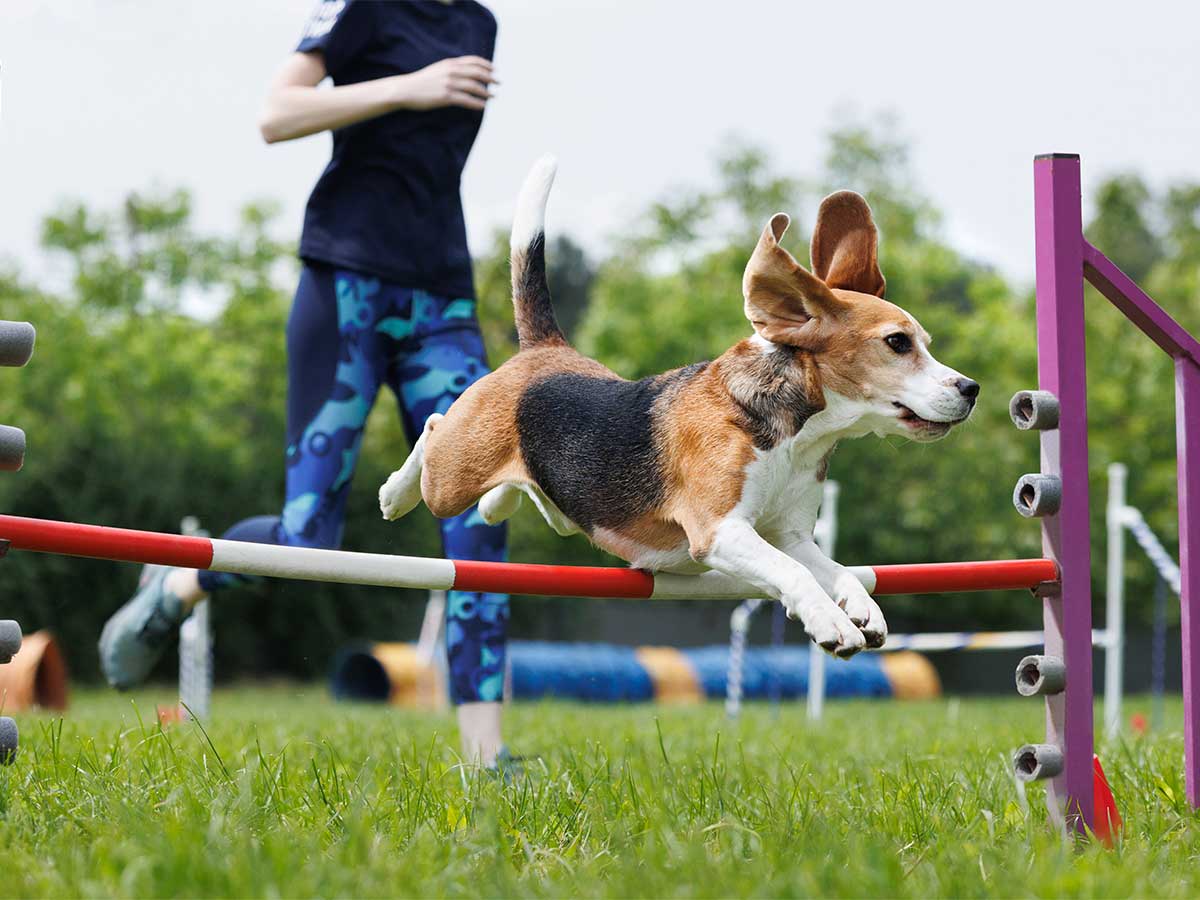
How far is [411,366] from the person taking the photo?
12.7 ft

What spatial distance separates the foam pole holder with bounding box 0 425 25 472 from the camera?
2709mm

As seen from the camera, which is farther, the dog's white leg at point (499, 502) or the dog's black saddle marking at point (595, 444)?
the dog's white leg at point (499, 502)

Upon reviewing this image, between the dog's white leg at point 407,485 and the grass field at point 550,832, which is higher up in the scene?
the dog's white leg at point 407,485

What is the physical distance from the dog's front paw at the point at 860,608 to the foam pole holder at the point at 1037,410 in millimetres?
548

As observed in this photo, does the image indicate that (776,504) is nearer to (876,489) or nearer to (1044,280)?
(1044,280)

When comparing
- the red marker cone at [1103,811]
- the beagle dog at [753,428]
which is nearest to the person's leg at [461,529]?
the beagle dog at [753,428]

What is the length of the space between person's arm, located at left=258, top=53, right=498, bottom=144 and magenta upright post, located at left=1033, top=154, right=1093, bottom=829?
4.71ft

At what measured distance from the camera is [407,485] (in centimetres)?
333

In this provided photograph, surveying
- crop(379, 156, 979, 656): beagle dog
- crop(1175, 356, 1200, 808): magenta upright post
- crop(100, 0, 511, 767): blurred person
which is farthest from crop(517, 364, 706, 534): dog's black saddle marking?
crop(1175, 356, 1200, 808): magenta upright post

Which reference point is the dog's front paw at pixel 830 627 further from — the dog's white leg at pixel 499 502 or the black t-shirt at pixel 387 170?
the black t-shirt at pixel 387 170

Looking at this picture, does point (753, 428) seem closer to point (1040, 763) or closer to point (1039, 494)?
point (1039, 494)

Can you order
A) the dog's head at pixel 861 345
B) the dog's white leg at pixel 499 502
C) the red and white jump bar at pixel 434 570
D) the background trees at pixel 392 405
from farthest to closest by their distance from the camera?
1. the background trees at pixel 392 405
2. the dog's white leg at pixel 499 502
3. the dog's head at pixel 861 345
4. the red and white jump bar at pixel 434 570

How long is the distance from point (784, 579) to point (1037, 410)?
31.6 inches

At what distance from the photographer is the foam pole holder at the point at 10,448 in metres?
2.71
